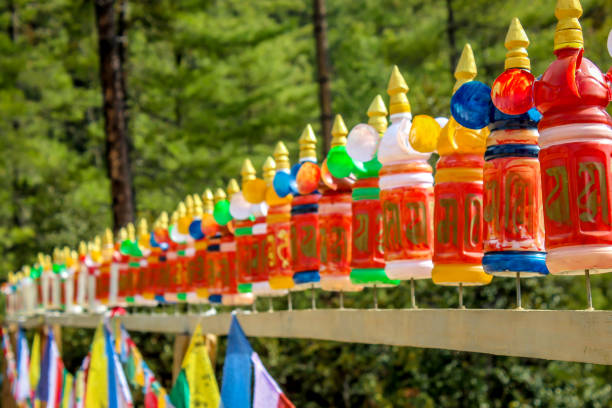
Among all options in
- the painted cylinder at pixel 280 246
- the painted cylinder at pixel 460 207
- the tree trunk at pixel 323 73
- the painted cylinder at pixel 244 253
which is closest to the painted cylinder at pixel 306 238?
the painted cylinder at pixel 280 246

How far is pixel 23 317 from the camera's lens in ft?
34.3

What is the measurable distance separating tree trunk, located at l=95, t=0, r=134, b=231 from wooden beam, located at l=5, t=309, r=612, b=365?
7563mm

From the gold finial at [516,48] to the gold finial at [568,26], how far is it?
0.13 metres

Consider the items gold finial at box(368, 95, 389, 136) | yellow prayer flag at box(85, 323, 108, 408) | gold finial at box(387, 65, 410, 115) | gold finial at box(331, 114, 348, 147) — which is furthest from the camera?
yellow prayer flag at box(85, 323, 108, 408)

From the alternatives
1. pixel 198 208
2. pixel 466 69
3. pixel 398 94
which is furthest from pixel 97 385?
pixel 466 69

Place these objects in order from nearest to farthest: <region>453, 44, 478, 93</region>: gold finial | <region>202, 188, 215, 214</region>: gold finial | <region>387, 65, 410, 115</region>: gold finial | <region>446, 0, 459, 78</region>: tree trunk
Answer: <region>453, 44, 478, 93</region>: gold finial
<region>387, 65, 410, 115</region>: gold finial
<region>202, 188, 215, 214</region>: gold finial
<region>446, 0, 459, 78</region>: tree trunk

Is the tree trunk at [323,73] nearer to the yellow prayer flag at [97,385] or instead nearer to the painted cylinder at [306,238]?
the yellow prayer flag at [97,385]

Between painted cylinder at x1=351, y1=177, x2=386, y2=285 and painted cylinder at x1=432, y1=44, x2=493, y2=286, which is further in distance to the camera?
painted cylinder at x1=351, y1=177, x2=386, y2=285

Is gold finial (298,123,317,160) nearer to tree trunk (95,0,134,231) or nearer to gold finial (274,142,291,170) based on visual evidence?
gold finial (274,142,291,170)

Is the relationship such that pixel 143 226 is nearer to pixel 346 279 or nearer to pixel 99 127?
pixel 346 279

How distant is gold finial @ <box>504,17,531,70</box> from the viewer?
6.15 ft

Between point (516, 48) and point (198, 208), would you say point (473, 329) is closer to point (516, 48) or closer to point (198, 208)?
point (516, 48)

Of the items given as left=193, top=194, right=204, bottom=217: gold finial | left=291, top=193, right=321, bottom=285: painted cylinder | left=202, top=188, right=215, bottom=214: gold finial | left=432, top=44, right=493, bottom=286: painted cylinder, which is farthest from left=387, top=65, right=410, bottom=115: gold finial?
left=193, top=194, right=204, bottom=217: gold finial

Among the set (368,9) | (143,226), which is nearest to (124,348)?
(143,226)
